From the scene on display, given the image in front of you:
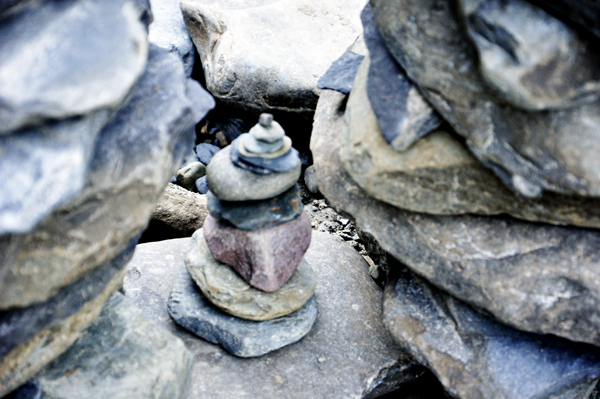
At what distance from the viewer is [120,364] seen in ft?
5.08

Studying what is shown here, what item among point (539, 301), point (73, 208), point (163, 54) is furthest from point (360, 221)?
point (73, 208)

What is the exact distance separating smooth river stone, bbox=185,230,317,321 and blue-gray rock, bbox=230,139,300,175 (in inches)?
18.9

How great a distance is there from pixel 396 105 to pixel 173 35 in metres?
2.69

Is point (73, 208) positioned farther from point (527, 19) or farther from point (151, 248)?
point (151, 248)

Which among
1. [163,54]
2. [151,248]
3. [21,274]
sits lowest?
[151,248]

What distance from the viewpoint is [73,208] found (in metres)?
1.14

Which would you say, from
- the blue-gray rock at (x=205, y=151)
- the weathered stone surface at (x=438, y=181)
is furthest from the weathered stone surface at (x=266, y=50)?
the weathered stone surface at (x=438, y=181)

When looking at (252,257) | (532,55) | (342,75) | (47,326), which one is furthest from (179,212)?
(532,55)

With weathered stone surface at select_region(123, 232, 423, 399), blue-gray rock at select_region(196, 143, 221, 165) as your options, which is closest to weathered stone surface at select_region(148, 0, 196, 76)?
blue-gray rock at select_region(196, 143, 221, 165)

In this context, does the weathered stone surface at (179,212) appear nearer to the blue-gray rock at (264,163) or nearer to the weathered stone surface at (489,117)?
the blue-gray rock at (264,163)

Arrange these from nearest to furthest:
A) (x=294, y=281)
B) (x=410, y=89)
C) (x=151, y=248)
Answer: (x=410, y=89)
(x=294, y=281)
(x=151, y=248)

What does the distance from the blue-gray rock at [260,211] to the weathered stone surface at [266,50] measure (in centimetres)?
157

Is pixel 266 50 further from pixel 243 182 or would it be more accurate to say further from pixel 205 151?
pixel 243 182

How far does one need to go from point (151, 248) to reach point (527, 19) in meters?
1.96
